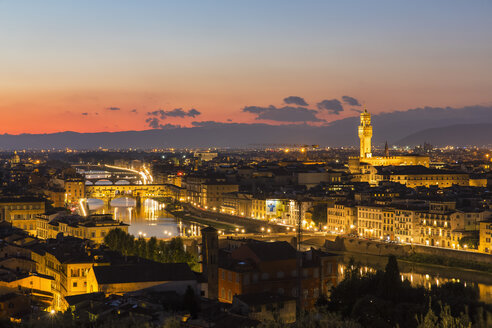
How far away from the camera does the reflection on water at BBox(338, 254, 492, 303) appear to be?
2273 centimetres

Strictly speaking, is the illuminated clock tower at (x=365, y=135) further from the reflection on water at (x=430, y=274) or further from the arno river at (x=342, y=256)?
the reflection on water at (x=430, y=274)

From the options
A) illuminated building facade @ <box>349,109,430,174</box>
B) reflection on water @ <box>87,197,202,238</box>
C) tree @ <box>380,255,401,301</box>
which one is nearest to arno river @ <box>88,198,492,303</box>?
reflection on water @ <box>87,197,202,238</box>

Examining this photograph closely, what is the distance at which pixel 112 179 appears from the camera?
68625 millimetres

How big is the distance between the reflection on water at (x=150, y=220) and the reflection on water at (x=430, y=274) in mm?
9255

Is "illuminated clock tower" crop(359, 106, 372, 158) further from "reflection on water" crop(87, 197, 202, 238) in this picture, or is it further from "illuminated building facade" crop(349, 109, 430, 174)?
"reflection on water" crop(87, 197, 202, 238)

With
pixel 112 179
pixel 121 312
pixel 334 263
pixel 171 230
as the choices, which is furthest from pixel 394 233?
pixel 112 179

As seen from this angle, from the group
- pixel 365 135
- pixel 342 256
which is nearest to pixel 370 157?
pixel 365 135

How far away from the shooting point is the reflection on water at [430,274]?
74.6 feet

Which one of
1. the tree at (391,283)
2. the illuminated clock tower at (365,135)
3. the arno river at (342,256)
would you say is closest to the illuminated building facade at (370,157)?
the illuminated clock tower at (365,135)

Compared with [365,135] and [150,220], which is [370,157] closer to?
[365,135]

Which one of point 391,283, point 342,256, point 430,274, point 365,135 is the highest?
point 365,135

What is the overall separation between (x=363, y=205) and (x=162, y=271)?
18.2 m

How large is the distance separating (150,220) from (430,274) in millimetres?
19264

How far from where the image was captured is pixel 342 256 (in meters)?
26.8
